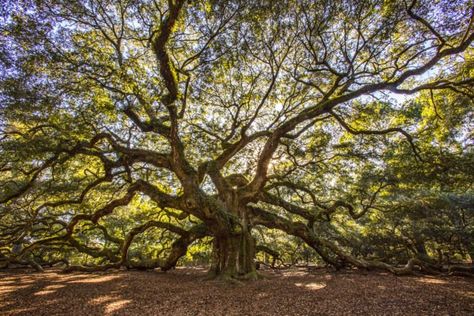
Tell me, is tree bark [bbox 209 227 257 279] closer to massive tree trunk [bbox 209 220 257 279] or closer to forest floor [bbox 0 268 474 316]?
massive tree trunk [bbox 209 220 257 279]

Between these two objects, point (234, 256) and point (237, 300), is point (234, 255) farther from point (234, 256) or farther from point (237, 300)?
point (237, 300)

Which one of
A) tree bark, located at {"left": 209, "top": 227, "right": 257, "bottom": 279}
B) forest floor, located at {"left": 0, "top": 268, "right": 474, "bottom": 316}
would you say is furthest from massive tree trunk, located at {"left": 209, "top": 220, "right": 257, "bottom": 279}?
forest floor, located at {"left": 0, "top": 268, "right": 474, "bottom": 316}

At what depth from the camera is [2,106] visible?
656 cm

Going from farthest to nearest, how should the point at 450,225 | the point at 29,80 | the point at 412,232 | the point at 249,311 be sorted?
the point at 412,232, the point at 450,225, the point at 29,80, the point at 249,311

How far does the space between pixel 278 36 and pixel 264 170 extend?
4.68 meters

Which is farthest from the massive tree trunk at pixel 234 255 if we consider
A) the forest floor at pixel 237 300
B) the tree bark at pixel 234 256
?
the forest floor at pixel 237 300

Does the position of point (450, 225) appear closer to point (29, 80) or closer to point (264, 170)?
point (264, 170)

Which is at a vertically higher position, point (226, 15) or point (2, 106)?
point (226, 15)

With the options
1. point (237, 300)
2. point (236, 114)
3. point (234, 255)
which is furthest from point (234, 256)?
point (236, 114)

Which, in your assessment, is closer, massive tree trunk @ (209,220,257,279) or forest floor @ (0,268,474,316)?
forest floor @ (0,268,474,316)

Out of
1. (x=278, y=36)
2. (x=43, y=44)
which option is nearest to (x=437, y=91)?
(x=278, y=36)

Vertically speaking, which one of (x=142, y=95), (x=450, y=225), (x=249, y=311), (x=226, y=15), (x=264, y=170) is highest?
(x=226, y=15)

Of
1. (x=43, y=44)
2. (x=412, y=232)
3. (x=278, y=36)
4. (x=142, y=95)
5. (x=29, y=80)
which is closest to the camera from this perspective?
(x=43, y=44)

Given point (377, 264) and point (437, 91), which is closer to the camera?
point (437, 91)
